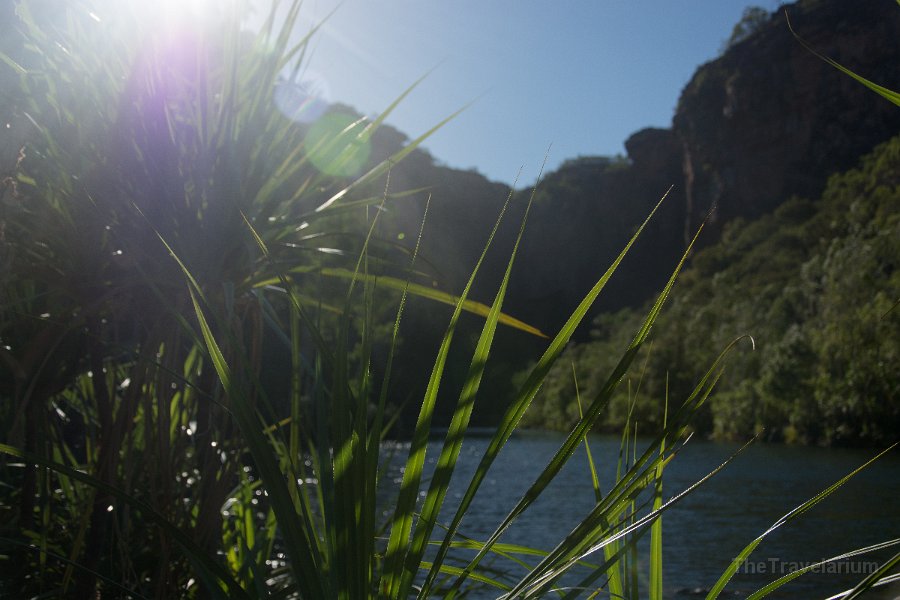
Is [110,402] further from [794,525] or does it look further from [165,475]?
[794,525]

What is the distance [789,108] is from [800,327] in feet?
107

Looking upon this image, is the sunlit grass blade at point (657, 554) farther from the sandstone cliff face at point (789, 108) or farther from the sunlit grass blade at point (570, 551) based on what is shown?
the sandstone cliff face at point (789, 108)

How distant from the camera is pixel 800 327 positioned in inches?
1304

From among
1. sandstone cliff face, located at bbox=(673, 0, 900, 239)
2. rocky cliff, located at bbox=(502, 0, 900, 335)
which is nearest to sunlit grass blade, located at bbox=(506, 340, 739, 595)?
rocky cliff, located at bbox=(502, 0, 900, 335)

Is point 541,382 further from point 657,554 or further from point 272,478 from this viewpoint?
point 657,554

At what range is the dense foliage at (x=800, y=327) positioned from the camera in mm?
26062

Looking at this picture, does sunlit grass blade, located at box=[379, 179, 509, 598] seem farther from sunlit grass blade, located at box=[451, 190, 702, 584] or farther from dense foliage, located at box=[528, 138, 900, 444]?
dense foliage, located at box=[528, 138, 900, 444]

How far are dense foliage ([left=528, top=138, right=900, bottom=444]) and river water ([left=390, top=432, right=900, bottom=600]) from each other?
5.92 feet

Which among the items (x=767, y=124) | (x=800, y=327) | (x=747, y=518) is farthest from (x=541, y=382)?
(x=767, y=124)

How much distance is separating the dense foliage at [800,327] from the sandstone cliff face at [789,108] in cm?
400

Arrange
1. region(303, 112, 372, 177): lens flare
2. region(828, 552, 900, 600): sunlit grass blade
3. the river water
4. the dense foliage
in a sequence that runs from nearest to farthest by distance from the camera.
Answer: region(828, 552, 900, 600): sunlit grass blade
region(303, 112, 372, 177): lens flare
the river water
the dense foliage

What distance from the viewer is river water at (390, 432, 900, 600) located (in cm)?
797

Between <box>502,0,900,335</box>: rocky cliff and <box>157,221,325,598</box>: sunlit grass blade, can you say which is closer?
<box>157,221,325,598</box>: sunlit grass blade

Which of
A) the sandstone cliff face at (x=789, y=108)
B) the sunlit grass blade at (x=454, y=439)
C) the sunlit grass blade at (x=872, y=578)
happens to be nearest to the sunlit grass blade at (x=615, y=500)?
the sunlit grass blade at (x=454, y=439)
